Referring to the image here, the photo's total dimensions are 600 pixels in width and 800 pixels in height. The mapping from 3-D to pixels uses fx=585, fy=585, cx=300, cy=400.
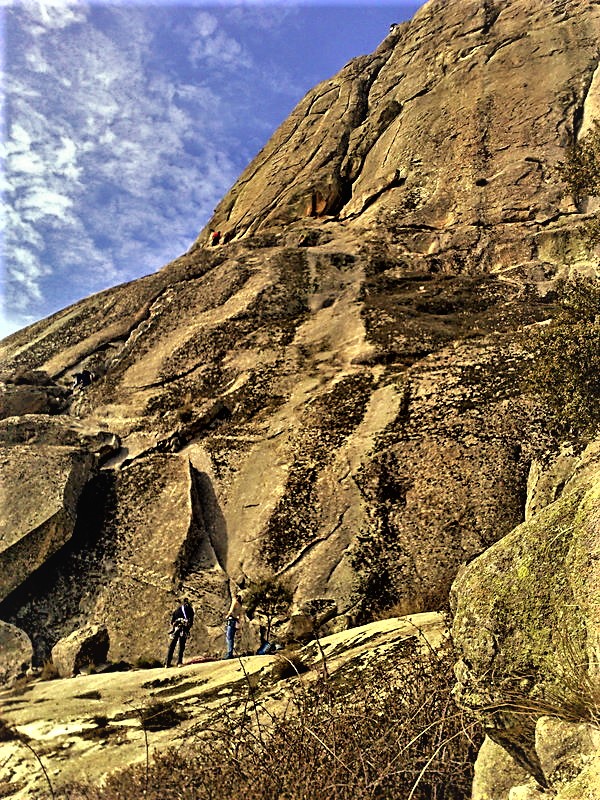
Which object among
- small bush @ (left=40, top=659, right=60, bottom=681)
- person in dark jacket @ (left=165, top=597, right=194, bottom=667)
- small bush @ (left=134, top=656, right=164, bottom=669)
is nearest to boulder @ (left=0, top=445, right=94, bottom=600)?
small bush @ (left=40, top=659, right=60, bottom=681)

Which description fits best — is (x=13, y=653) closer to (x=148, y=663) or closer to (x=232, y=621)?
(x=148, y=663)

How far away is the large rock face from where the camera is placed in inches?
623

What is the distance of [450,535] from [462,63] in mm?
33661

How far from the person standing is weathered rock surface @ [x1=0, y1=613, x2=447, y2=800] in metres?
1.77

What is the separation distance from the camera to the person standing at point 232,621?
570 inches

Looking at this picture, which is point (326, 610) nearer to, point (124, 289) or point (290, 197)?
point (124, 289)

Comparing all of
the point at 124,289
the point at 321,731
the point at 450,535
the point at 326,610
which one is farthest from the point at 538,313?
the point at 124,289

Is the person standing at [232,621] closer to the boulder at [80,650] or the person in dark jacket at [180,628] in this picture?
the person in dark jacket at [180,628]

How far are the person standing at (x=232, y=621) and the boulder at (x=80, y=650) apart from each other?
11.3 ft

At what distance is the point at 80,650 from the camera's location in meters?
14.9

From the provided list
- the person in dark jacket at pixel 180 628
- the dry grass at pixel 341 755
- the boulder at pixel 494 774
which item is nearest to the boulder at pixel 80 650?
the person in dark jacket at pixel 180 628

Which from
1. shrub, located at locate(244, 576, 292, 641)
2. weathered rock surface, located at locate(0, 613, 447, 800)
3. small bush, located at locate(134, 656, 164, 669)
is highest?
shrub, located at locate(244, 576, 292, 641)

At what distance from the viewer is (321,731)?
21.3 feet

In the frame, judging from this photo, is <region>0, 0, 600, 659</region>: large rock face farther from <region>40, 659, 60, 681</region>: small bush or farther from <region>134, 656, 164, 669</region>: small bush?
<region>40, 659, 60, 681</region>: small bush
